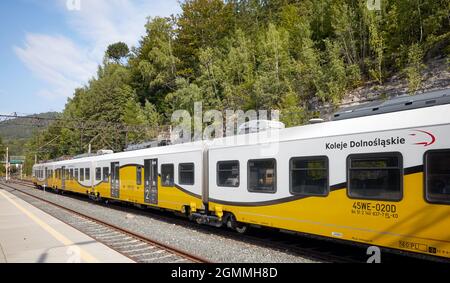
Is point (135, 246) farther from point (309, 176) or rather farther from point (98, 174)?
point (98, 174)

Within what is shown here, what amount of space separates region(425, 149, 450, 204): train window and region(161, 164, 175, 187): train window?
31.5 ft

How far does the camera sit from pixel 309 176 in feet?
30.1

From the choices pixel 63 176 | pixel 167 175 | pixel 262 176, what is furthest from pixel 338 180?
pixel 63 176

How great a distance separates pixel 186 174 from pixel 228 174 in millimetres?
2508

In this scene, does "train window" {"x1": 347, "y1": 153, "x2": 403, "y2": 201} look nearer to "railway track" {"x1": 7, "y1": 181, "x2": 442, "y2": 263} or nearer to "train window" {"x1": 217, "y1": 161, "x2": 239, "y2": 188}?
"railway track" {"x1": 7, "y1": 181, "x2": 442, "y2": 263}

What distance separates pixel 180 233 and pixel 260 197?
11.4 feet

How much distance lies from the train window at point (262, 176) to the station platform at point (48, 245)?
3.78 m

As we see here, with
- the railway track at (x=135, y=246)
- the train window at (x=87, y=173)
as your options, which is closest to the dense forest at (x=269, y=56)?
the train window at (x=87, y=173)

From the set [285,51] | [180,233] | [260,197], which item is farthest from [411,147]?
[285,51]

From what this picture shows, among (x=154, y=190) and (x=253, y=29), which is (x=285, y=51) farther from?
(x=154, y=190)

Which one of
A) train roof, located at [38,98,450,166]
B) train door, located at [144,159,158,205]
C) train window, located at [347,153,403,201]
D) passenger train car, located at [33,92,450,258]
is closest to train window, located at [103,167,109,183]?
train door, located at [144,159,158,205]

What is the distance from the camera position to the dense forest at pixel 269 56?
25.7 meters

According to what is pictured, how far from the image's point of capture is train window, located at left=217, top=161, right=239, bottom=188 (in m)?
11.6

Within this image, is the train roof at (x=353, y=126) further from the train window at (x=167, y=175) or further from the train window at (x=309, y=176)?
the train window at (x=167, y=175)
